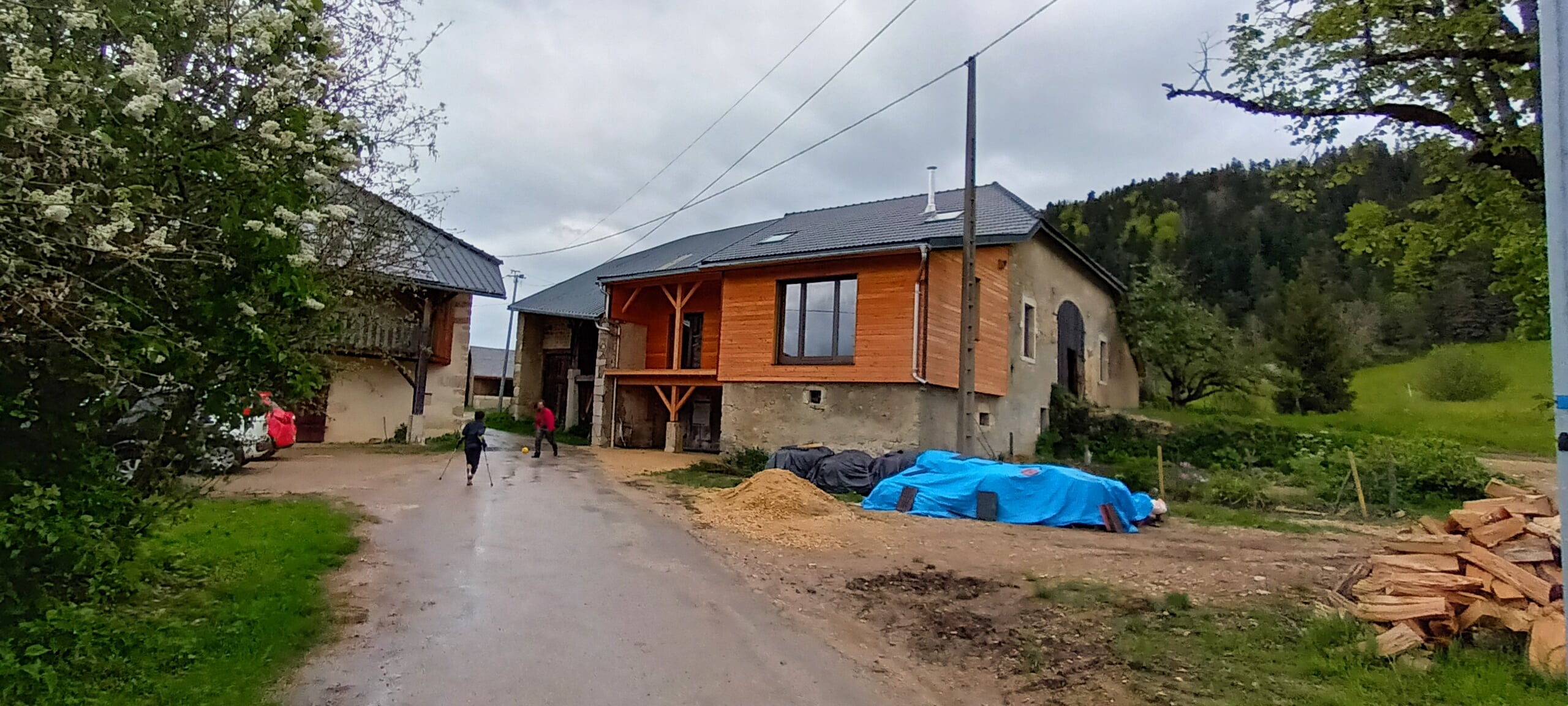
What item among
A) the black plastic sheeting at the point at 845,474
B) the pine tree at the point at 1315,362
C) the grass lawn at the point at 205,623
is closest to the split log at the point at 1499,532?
the grass lawn at the point at 205,623

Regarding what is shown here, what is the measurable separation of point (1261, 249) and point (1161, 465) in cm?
4912

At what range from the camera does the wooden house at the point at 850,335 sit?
16859 mm

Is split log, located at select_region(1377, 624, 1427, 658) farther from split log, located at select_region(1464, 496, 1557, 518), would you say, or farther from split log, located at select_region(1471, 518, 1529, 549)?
split log, located at select_region(1464, 496, 1557, 518)

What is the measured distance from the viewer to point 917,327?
1647cm

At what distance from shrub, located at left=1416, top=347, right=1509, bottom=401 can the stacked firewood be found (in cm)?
3047

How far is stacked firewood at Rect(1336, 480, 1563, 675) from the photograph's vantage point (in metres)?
4.70

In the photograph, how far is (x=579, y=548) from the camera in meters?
8.58

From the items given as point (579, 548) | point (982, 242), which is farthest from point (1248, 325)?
point (579, 548)

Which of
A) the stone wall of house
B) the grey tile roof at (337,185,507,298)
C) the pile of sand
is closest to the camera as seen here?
the pile of sand

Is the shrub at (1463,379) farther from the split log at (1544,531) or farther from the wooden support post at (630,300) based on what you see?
the split log at (1544,531)

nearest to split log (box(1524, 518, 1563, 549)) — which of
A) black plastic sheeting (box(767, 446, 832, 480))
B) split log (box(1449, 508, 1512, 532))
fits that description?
split log (box(1449, 508, 1512, 532))

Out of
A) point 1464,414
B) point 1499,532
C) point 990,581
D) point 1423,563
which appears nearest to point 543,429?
point 990,581

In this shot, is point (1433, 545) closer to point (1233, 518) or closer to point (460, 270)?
point (1233, 518)

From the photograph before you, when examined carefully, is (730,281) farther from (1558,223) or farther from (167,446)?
(1558,223)
